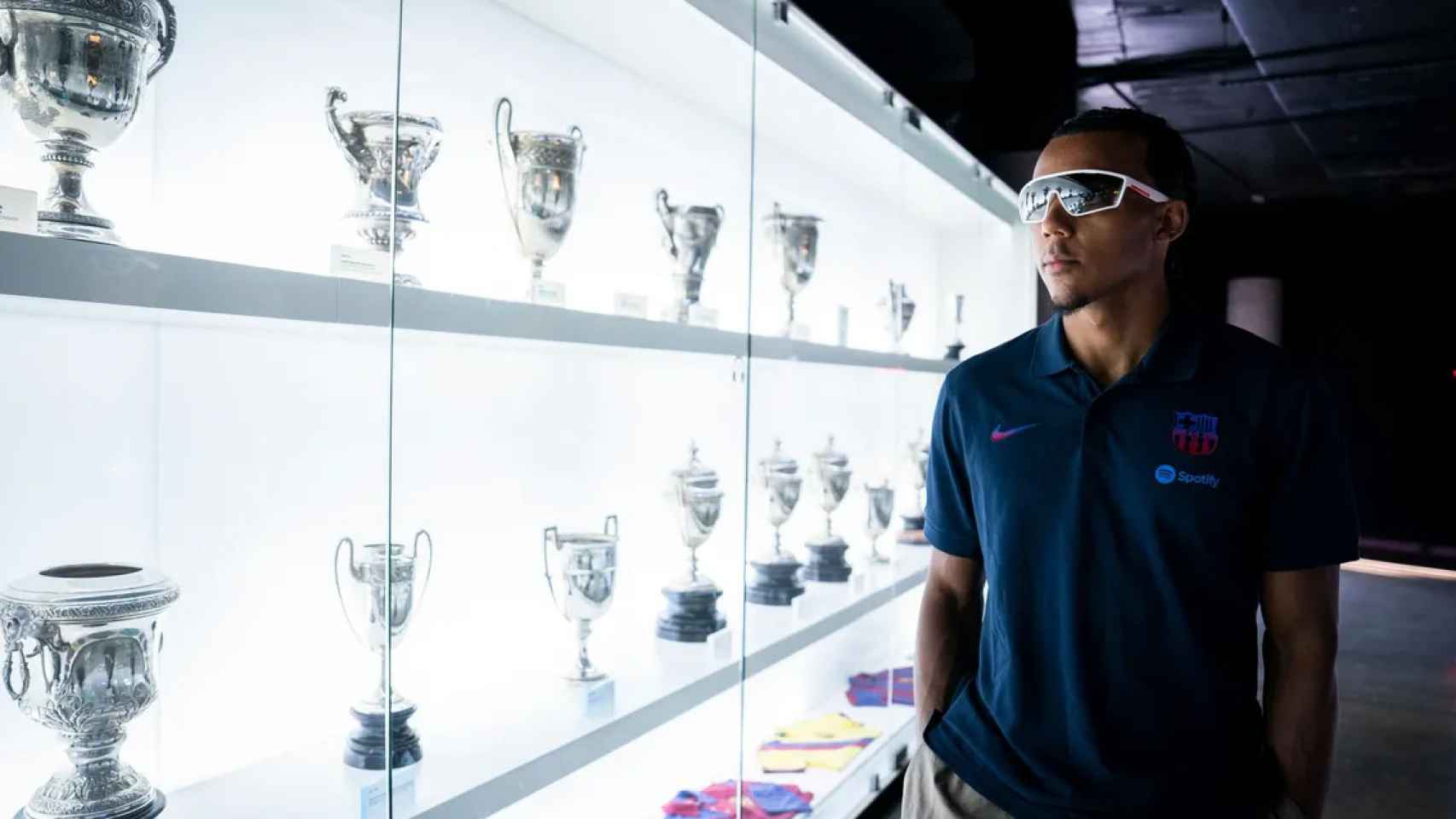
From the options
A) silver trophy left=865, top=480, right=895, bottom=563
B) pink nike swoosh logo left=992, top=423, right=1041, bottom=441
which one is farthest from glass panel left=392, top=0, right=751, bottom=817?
silver trophy left=865, top=480, right=895, bottom=563

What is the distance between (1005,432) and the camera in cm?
157

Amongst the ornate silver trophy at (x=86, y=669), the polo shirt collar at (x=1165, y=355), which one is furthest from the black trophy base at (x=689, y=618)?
the ornate silver trophy at (x=86, y=669)

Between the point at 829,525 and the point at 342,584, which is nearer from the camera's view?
the point at 342,584

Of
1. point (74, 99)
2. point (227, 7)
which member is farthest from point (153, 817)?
point (227, 7)

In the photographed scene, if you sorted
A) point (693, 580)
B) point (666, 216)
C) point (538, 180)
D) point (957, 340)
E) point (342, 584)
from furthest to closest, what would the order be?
point (957, 340), point (693, 580), point (666, 216), point (538, 180), point (342, 584)

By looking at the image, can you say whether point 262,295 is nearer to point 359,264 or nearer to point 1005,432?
point 359,264

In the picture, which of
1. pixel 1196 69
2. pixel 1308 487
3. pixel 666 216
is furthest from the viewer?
pixel 1196 69

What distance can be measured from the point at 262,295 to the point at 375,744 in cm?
70

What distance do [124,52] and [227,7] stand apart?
16.0 inches

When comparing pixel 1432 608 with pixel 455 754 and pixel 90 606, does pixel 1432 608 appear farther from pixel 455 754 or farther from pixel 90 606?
pixel 90 606

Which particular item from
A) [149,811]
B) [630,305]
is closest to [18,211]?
[149,811]

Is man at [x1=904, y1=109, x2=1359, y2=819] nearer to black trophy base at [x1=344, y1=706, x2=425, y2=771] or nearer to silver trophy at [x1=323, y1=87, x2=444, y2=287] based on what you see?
black trophy base at [x1=344, y1=706, x2=425, y2=771]

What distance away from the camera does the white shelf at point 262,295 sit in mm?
965

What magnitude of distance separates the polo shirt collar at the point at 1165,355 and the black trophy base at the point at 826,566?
5.12 feet
